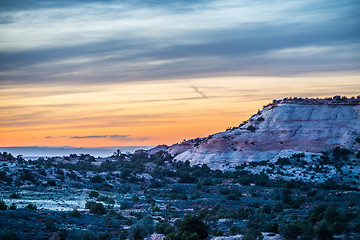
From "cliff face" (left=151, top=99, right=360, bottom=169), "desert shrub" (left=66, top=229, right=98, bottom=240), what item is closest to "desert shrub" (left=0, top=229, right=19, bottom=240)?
"desert shrub" (left=66, top=229, right=98, bottom=240)

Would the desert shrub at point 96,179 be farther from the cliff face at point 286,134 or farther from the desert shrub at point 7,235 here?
the desert shrub at point 7,235

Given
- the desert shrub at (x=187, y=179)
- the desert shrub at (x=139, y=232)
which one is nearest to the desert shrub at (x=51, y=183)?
the desert shrub at (x=187, y=179)

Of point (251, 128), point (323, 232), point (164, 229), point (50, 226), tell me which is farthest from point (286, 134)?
point (50, 226)

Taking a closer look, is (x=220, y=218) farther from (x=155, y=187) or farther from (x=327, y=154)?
(x=327, y=154)

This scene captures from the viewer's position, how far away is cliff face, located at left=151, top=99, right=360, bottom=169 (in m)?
84.2

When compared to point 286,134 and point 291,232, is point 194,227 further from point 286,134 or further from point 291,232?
point 286,134

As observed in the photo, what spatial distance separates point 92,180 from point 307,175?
30710mm

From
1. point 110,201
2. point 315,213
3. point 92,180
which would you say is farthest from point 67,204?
point 92,180

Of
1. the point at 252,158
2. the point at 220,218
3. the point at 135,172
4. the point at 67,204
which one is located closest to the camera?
the point at 220,218

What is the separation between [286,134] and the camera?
88562 mm

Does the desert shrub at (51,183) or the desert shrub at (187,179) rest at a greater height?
the desert shrub at (51,183)

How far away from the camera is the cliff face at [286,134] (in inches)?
3317

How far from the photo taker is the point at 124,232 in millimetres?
27250

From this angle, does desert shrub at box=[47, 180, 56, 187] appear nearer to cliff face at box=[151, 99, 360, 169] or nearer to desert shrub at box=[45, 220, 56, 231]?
desert shrub at box=[45, 220, 56, 231]
